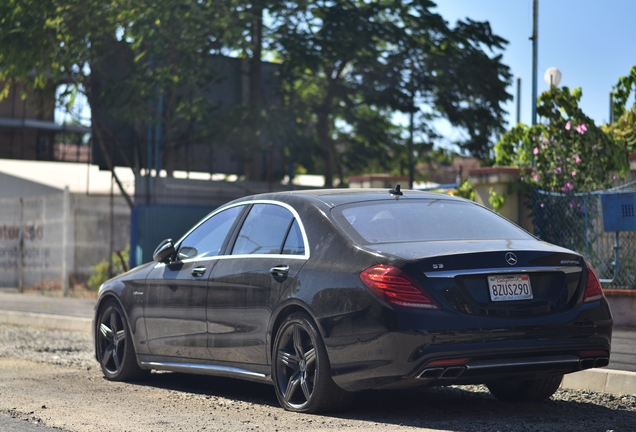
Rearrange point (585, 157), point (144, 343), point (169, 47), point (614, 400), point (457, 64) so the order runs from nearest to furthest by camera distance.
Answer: point (614, 400) → point (144, 343) → point (585, 157) → point (169, 47) → point (457, 64)

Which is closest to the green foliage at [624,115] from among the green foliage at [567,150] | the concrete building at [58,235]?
the green foliage at [567,150]

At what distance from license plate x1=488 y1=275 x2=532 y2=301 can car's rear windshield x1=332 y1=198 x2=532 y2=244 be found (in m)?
0.61

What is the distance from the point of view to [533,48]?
59.8 feet

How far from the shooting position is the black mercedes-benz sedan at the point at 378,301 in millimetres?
5617

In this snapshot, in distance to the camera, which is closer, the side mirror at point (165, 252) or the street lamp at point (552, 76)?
the side mirror at point (165, 252)

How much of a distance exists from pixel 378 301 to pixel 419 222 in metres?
1.00

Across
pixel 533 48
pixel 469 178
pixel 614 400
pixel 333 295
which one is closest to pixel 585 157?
pixel 469 178

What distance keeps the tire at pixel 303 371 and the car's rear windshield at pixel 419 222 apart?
0.69 metres

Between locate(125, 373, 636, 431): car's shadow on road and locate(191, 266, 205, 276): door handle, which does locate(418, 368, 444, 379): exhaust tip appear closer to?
locate(125, 373, 636, 431): car's shadow on road

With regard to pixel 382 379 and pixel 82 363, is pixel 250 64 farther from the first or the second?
pixel 382 379

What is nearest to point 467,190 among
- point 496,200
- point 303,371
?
point 496,200

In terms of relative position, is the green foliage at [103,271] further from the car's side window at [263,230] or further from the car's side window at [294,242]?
the car's side window at [294,242]

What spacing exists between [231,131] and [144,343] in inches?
583

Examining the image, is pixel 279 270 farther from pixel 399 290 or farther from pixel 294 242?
pixel 399 290
